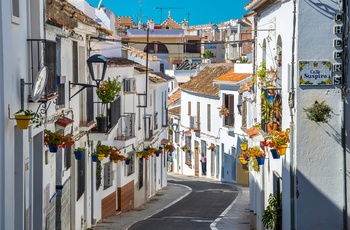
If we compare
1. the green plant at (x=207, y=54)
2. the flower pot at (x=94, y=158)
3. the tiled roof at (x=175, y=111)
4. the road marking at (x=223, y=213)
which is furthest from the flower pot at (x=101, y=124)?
the green plant at (x=207, y=54)

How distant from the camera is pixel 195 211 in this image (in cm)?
2847

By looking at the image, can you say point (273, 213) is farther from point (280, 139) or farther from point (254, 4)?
point (254, 4)

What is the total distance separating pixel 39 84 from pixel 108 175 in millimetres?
14635

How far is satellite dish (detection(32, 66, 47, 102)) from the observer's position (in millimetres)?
12664

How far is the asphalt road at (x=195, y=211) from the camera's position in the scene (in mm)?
24039

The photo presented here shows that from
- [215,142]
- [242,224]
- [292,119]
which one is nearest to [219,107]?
[215,142]

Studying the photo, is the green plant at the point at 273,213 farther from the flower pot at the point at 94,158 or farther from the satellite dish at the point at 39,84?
the flower pot at the point at 94,158

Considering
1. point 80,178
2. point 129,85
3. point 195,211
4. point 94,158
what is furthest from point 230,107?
point 80,178

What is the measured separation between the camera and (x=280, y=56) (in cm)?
1667

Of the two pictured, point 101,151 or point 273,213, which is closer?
point 273,213

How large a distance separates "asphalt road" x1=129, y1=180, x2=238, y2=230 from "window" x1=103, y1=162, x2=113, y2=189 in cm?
187

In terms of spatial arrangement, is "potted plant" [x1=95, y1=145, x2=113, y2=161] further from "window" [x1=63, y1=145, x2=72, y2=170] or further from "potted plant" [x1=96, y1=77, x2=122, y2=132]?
"window" [x1=63, y1=145, x2=72, y2=170]

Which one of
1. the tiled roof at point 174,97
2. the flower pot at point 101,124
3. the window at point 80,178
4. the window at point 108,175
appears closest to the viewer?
the window at point 80,178

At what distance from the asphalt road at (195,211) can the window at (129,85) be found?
4.77 meters
